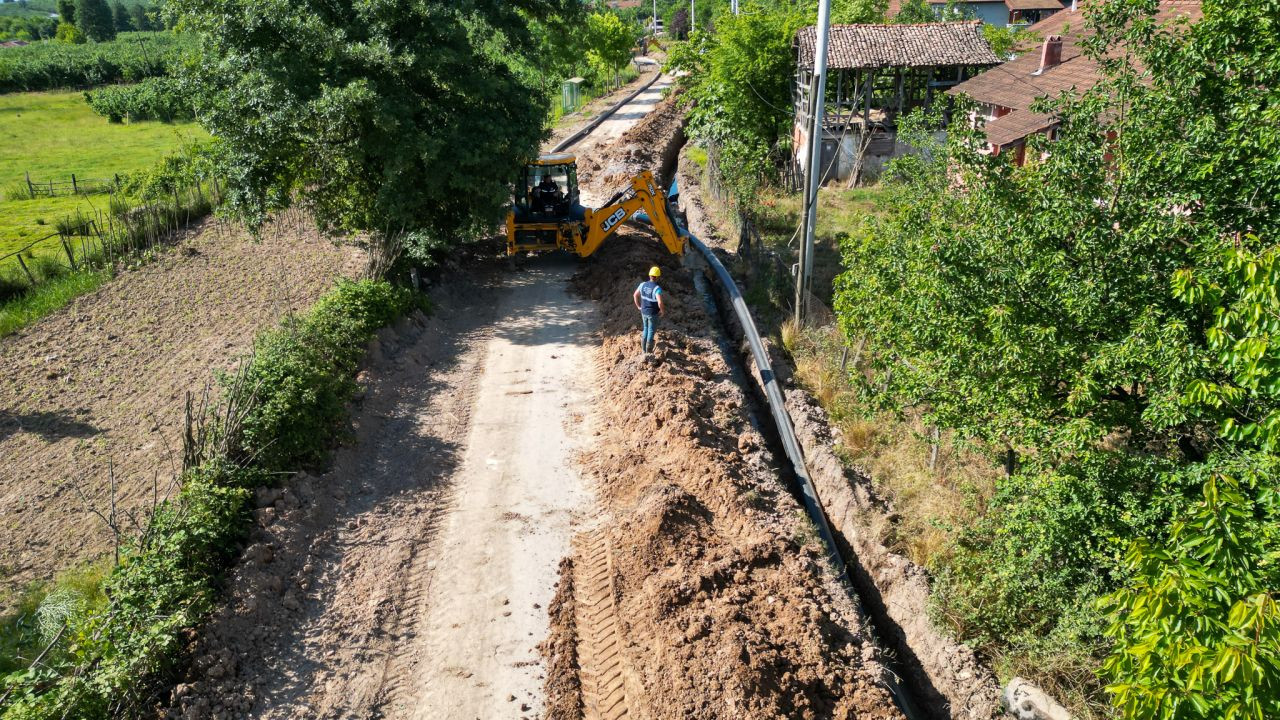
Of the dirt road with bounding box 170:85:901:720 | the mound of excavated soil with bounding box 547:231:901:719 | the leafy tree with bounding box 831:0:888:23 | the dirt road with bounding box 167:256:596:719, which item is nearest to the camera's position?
the mound of excavated soil with bounding box 547:231:901:719

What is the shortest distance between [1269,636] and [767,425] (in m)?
10.2

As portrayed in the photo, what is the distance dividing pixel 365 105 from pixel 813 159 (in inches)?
332

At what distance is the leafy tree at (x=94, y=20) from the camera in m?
111

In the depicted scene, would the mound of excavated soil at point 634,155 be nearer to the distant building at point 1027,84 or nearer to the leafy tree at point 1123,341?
the distant building at point 1027,84

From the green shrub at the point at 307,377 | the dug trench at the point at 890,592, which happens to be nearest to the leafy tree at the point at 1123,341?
the dug trench at the point at 890,592

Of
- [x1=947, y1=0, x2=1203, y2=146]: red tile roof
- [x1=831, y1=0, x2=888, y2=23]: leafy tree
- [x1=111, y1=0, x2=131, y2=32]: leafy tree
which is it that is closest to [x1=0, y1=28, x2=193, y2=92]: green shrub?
[x1=831, y1=0, x2=888, y2=23]: leafy tree

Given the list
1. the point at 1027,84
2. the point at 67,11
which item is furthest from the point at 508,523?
the point at 67,11

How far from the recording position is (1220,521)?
16.4 ft

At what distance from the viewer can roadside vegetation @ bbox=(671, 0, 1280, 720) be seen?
5.07 meters

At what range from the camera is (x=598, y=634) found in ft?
29.7

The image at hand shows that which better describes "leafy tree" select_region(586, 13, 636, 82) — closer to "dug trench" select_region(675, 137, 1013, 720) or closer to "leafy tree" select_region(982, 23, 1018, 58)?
"leafy tree" select_region(982, 23, 1018, 58)

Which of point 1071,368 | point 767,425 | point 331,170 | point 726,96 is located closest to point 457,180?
point 331,170

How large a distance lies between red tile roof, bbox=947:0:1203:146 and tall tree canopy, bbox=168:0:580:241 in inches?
378

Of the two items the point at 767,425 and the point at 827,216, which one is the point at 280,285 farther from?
the point at 827,216
